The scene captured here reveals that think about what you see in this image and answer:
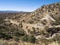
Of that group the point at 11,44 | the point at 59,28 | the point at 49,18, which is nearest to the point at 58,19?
the point at 49,18

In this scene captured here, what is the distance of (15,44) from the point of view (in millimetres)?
8898

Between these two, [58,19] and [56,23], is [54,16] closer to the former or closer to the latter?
[58,19]

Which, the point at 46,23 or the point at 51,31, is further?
the point at 46,23

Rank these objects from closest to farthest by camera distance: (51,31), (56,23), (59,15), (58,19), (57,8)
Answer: (51,31) < (56,23) < (58,19) < (59,15) < (57,8)

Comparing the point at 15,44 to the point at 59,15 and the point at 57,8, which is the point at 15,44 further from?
the point at 57,8

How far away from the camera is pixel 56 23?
146ft

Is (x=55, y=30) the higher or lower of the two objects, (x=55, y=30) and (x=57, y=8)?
the lower

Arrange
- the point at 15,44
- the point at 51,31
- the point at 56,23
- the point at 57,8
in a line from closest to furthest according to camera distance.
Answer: the point at 15,44 < the point at 51,31 < the point at 56,23 < the point at 57,8

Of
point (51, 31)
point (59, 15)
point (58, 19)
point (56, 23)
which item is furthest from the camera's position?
point (59, 15)

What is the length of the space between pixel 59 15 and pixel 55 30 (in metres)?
16.9

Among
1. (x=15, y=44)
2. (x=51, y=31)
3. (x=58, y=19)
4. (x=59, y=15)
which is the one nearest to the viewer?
(x=15, y=44)

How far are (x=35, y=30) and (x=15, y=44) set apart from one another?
96.6 feet

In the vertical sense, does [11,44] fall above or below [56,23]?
above

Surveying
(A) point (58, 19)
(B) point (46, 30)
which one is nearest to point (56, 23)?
(A) point (58, 19)
